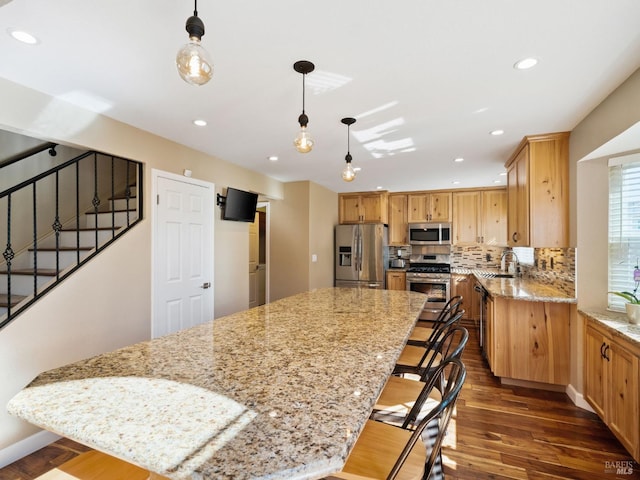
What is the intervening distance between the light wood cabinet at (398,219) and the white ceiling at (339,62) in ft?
10.2

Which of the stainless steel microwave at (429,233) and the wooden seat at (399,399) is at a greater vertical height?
the stainless steel microwave at (429,233)

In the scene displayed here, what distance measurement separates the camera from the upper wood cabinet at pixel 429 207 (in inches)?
230

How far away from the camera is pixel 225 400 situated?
0.87 m

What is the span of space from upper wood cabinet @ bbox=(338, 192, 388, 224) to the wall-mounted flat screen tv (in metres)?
2.30

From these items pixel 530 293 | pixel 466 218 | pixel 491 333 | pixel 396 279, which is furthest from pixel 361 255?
pixel 530 293

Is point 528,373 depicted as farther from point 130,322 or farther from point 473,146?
point 130,322

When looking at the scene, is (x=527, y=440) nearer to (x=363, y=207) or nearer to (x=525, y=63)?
(x=525, y=63)

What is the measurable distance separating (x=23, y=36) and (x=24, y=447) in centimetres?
236

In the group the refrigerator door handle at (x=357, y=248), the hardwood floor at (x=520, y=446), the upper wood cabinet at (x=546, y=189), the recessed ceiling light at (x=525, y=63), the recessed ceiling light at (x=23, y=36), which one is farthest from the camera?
the refrigerator door handle at (x=357, y=248)

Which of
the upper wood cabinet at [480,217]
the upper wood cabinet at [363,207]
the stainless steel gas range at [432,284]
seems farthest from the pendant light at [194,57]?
the upper wood cabinet at [480,217]

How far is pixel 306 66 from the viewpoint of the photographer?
1.81m

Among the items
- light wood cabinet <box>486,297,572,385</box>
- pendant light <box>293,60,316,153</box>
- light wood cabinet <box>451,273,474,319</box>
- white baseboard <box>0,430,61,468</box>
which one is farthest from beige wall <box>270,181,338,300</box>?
white baseboard <box>0,430,61,468</box>

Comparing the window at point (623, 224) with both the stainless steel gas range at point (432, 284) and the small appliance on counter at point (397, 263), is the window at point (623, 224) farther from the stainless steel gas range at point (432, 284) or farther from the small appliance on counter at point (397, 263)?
the small appliance on counter at point (397, 263)

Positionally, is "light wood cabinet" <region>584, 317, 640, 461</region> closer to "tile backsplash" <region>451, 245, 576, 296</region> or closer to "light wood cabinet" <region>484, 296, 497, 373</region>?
"tile backsplash" <region>451, 245, 576, 296</region>
